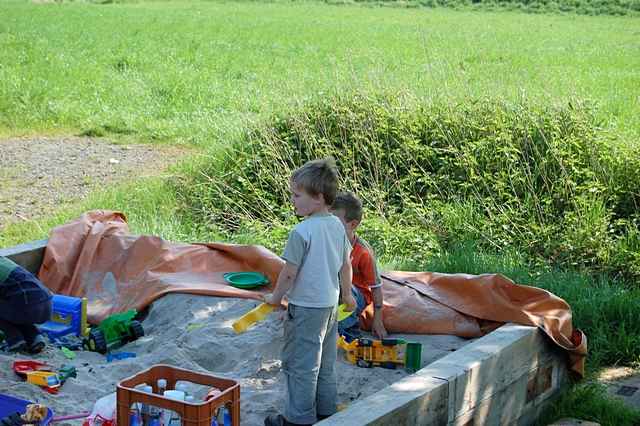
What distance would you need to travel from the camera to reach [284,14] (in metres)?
34.3

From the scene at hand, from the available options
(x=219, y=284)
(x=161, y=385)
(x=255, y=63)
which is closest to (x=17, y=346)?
(x=219, y=284)

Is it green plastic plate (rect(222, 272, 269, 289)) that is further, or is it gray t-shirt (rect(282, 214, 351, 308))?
green plastic plate (rect(222, 272, 269, 289))

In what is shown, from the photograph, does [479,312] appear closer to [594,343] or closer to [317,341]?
[594,343]

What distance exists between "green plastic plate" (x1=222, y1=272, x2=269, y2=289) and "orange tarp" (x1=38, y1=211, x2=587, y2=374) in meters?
0.06

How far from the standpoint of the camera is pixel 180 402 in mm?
3578

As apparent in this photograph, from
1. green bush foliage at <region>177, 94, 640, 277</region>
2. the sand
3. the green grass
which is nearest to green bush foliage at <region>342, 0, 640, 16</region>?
the green grass

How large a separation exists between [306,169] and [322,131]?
15.5 feet

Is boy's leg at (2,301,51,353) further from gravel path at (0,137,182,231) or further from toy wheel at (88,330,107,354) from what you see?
gravel path at (0,137,182,231)

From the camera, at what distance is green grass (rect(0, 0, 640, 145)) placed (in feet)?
35.8

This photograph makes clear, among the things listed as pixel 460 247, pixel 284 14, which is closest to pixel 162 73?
pixel 460 247

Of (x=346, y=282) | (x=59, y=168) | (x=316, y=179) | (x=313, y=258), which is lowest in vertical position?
(x=59, y=168)

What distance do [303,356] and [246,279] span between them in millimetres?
1921

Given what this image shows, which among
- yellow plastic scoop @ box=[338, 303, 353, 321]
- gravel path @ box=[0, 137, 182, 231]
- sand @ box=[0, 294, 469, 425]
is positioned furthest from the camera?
gravel path @ box=[0, 137, 182, 231]

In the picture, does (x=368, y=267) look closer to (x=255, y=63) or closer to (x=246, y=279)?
(x=246, y=279)
